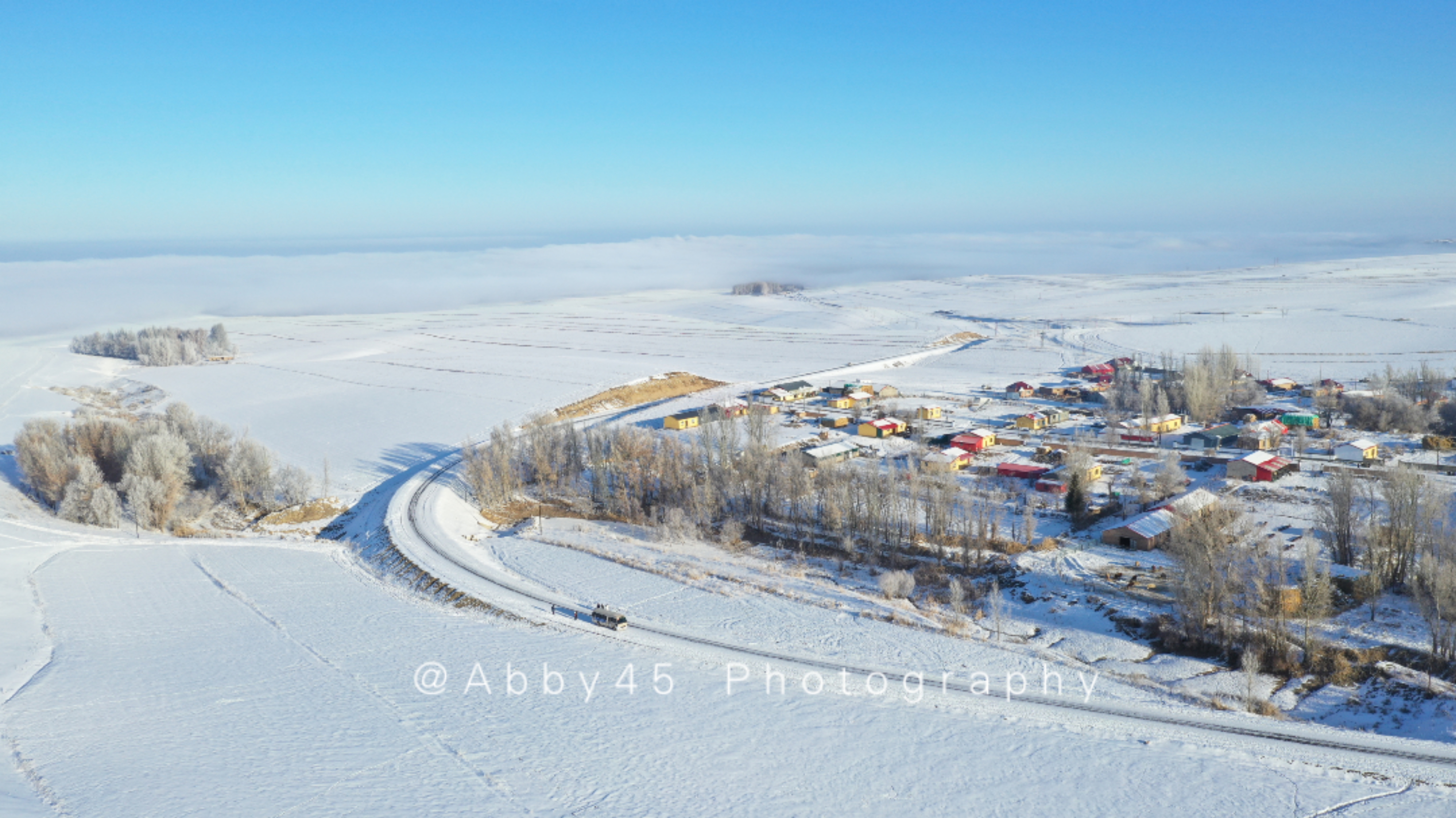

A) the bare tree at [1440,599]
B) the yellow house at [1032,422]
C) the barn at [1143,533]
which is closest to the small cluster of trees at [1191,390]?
Result: the yellow house at [1032,422]

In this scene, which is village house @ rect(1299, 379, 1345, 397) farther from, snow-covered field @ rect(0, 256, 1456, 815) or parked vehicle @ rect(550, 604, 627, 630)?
parked vehicle @ rect(550, 604, 627, 630)

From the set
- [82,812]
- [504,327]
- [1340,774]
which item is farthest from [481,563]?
[504,327]

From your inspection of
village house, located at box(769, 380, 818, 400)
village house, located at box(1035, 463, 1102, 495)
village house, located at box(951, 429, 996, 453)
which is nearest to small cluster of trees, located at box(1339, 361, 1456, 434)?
village house, located at box(1035, 463, 1102, 495)

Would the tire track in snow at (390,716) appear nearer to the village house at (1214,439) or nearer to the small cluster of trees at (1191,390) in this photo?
the village house at (1214,439)

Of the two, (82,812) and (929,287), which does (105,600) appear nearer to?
(82,812)

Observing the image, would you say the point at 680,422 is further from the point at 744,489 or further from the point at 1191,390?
the point at 1191,390

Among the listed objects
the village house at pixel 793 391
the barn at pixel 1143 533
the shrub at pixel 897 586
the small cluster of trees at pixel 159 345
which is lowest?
the shrub at pixel 897 586
